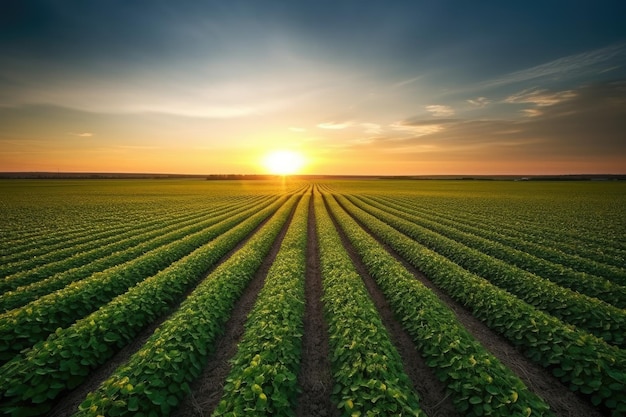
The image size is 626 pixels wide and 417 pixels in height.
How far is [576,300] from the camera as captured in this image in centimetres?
893

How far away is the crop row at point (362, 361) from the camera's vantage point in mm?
4832

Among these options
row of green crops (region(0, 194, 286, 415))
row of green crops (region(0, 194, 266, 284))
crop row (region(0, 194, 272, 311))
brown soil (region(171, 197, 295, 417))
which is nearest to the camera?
row of green crops (region(0, 194, 286, 415))

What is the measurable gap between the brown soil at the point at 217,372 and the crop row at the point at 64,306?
484cm

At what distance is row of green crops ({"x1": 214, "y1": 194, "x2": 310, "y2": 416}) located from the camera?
4.84 metres

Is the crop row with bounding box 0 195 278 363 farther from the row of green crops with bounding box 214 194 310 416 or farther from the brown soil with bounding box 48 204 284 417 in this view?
the row of green crops with bounding box 214 194 310 416

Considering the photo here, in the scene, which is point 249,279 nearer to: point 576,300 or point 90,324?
point 90,324

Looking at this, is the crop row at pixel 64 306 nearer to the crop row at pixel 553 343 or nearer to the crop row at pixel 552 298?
the crop row at pixel 553 343

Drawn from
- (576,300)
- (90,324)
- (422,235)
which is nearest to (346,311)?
(90,324)

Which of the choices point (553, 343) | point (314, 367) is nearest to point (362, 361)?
point (314, 367)

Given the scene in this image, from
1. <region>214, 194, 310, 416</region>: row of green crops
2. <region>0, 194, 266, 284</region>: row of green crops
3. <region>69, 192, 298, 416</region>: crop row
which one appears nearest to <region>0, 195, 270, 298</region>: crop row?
<region>0, 194, 266, 284</region>: row of green crops

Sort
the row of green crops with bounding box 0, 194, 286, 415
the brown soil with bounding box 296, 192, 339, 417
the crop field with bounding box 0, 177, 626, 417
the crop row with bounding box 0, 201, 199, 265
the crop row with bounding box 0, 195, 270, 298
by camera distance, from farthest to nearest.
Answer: the crop row with bounding box 0, 201, 199, 265 → the crop row with bounding box 0, 195, 270, 298 → the brown soil with bounding box 296, 192, 339, 417 → the row of green crops with bounding box 0, 194, 286, 415 → the crop field with bounding box 0, 177, 626, 417

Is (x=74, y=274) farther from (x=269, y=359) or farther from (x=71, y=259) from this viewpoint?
(x=269, y=359)

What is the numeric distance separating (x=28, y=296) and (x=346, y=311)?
1186cm

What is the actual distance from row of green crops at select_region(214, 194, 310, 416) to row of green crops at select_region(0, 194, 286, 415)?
11.9ft
